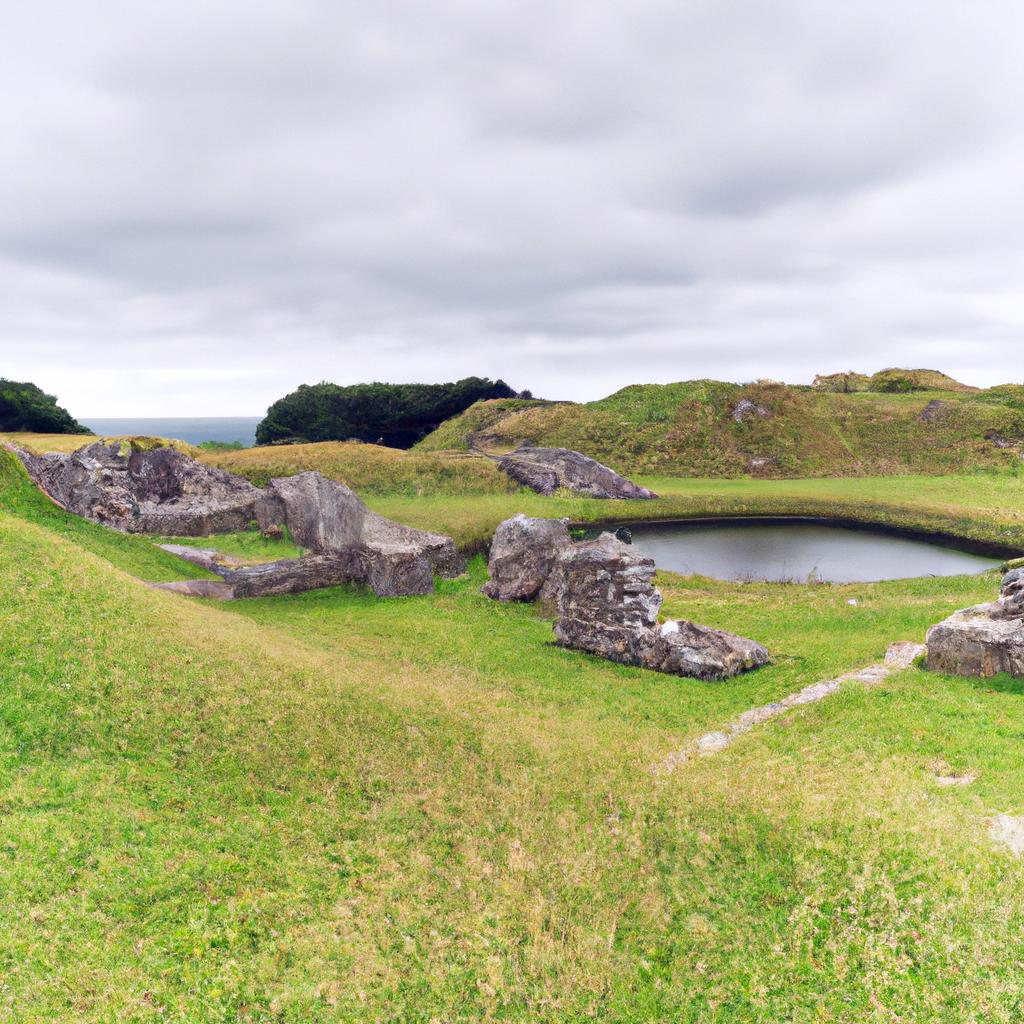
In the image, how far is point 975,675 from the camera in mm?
20250

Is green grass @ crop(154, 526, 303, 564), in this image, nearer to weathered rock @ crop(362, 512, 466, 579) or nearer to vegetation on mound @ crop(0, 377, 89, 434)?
weathered rock @ crop(362, 512, 466, 579)

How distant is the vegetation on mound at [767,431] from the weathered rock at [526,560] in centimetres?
5108

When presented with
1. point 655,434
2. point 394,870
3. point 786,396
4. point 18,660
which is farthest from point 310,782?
point 786,396

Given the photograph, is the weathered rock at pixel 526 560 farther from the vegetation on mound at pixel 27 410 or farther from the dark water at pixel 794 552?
the vegetation on mound at pixel 27 410

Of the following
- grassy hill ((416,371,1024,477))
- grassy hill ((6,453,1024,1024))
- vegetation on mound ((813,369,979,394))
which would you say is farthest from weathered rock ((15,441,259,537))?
vegetation on mound ((813,369,979,394))

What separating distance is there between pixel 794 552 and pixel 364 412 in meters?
80.4

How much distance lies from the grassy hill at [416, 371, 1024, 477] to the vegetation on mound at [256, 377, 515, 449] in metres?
9.18

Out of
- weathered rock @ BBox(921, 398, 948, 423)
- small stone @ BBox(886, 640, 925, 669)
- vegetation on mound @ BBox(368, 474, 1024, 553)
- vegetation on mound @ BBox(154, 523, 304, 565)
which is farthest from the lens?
weathered rock @ BBox(921, 398, 948, 423)

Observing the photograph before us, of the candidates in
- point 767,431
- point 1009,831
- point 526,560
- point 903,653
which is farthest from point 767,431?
point 1009,831

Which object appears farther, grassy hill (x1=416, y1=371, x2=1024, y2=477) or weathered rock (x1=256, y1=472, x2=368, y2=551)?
grassy hill (x1=416, y1=371, x2=1024, y2=477)

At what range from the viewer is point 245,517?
150ft

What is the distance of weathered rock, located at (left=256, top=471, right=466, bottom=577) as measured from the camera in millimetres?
38375

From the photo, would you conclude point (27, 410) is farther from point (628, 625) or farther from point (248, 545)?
point (628, 625)

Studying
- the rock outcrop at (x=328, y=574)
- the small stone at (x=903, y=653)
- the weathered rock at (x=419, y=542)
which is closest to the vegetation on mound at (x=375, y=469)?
the weathered rock at (x=419, y=542)
